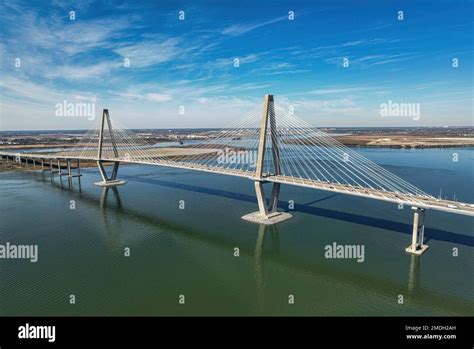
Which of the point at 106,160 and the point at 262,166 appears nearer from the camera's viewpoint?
the point at 262,166

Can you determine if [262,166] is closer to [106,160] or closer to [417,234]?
[417,234]

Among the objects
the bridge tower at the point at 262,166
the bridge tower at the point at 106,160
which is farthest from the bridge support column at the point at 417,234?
the bridge tower at the point at 106,160

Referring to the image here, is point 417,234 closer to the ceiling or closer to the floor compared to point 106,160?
closer to the floor

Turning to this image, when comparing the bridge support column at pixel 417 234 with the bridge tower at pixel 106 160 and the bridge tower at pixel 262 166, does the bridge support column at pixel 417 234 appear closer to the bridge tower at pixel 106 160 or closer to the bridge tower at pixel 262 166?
the bridge tower at pixel 262 166

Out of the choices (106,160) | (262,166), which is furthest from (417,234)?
(106,160)

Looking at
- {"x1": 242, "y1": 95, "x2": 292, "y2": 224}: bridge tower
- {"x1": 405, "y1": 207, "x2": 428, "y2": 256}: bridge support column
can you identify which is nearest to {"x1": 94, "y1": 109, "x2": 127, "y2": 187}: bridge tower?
{"x1": 242, "y1": 95, "x2": 292, "y2": 224}: bridge tower
